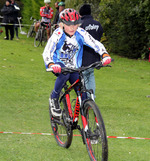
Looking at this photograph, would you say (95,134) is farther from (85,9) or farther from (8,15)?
(8,15)

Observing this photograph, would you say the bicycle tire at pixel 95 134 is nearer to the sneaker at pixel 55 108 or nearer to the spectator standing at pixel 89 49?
the sneaker at pixel 55 108

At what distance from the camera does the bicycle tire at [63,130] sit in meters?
5.94

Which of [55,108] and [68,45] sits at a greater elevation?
[68,45]

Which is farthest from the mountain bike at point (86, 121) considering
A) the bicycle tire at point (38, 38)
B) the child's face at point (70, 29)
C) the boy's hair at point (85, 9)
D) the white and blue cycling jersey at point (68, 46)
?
the bicycle tire at point (38, 38)

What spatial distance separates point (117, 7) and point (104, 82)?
24.2 feet

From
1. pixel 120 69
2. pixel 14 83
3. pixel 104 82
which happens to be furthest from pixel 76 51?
pixel 120 69

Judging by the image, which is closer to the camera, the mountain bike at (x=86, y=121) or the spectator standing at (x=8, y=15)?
the mountain bike at (x=86, y=121)

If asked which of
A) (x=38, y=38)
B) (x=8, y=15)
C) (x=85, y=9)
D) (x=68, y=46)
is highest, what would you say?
(x=85, y=9)

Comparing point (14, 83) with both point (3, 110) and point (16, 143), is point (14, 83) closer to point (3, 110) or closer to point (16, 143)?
point (3, 110)

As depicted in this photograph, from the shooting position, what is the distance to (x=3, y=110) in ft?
28.7

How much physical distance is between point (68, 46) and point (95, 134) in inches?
53.7

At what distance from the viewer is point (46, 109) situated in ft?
29.8

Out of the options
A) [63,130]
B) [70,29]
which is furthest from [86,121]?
[70,29]

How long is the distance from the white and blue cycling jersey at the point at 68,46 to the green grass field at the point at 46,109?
132cm
